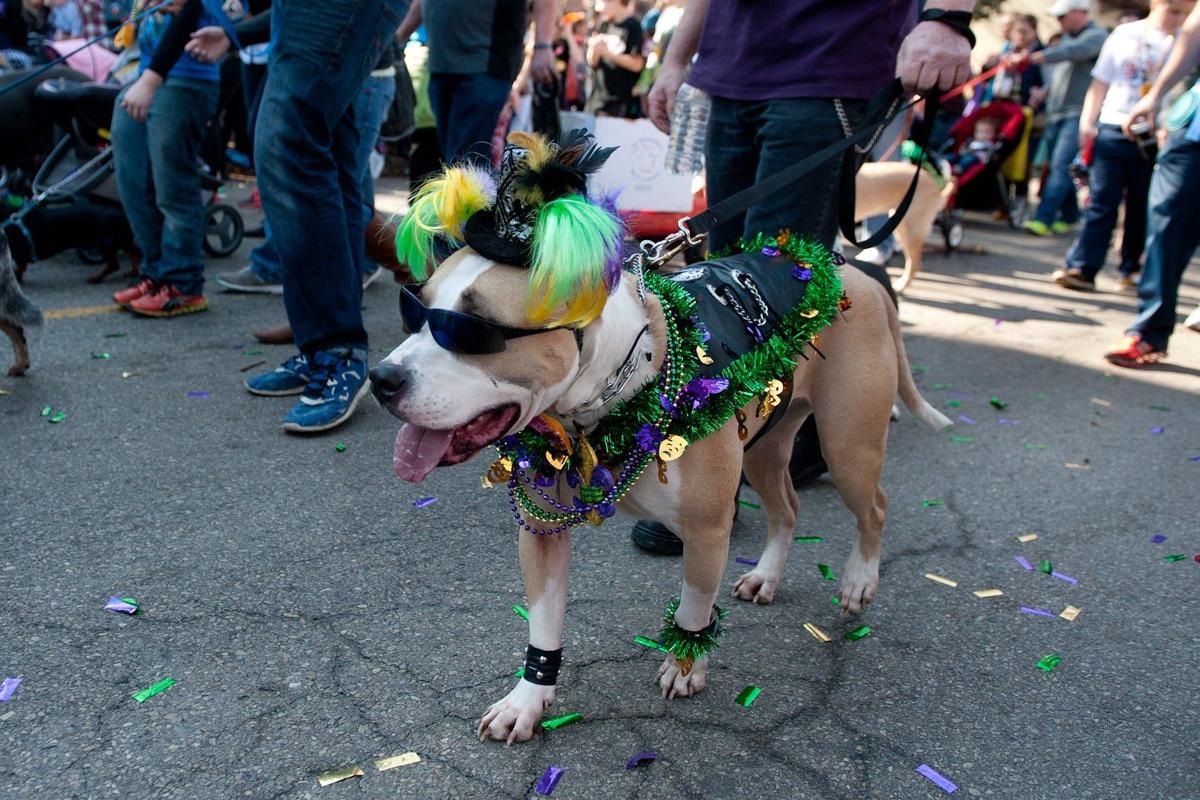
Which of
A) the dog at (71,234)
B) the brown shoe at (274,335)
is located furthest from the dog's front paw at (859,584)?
the dog at (71,234)

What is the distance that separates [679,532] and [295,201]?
217cm

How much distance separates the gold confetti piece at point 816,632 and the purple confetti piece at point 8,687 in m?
1.91

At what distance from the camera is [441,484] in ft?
11.2

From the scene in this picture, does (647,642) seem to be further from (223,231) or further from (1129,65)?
(1129,65)

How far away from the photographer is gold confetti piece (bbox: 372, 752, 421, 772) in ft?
6.49

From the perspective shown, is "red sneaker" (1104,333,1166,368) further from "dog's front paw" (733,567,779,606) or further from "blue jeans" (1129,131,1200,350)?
"dog's front paw" (733,567,779,606)

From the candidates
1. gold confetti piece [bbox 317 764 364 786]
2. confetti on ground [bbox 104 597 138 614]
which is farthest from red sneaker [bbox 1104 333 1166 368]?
confetti on ground [bbox 104 597 138 614]

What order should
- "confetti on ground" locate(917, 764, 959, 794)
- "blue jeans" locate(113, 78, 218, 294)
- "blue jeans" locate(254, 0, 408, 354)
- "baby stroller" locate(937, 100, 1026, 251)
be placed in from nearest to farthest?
"confetti on ground" locate(917, 764, 959, 794)
"blue jeans" locate(254, 0, 408, 354)
"blue jeans" locate(113, 78, 218, 294)
"baby stroller" locate(937, 100, 1026, 251)

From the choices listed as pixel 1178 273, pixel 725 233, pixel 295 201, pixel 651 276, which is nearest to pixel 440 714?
pixel 651 276

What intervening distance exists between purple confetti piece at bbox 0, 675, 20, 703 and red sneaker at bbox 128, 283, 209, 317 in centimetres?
315

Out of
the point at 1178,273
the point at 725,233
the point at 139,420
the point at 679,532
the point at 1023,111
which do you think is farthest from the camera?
the point at 1023,111

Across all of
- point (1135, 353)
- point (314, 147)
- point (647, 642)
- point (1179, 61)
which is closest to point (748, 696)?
point (647, 642)

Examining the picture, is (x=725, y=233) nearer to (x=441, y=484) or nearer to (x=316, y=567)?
(x=441, y=484)

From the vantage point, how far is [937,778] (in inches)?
81.0
